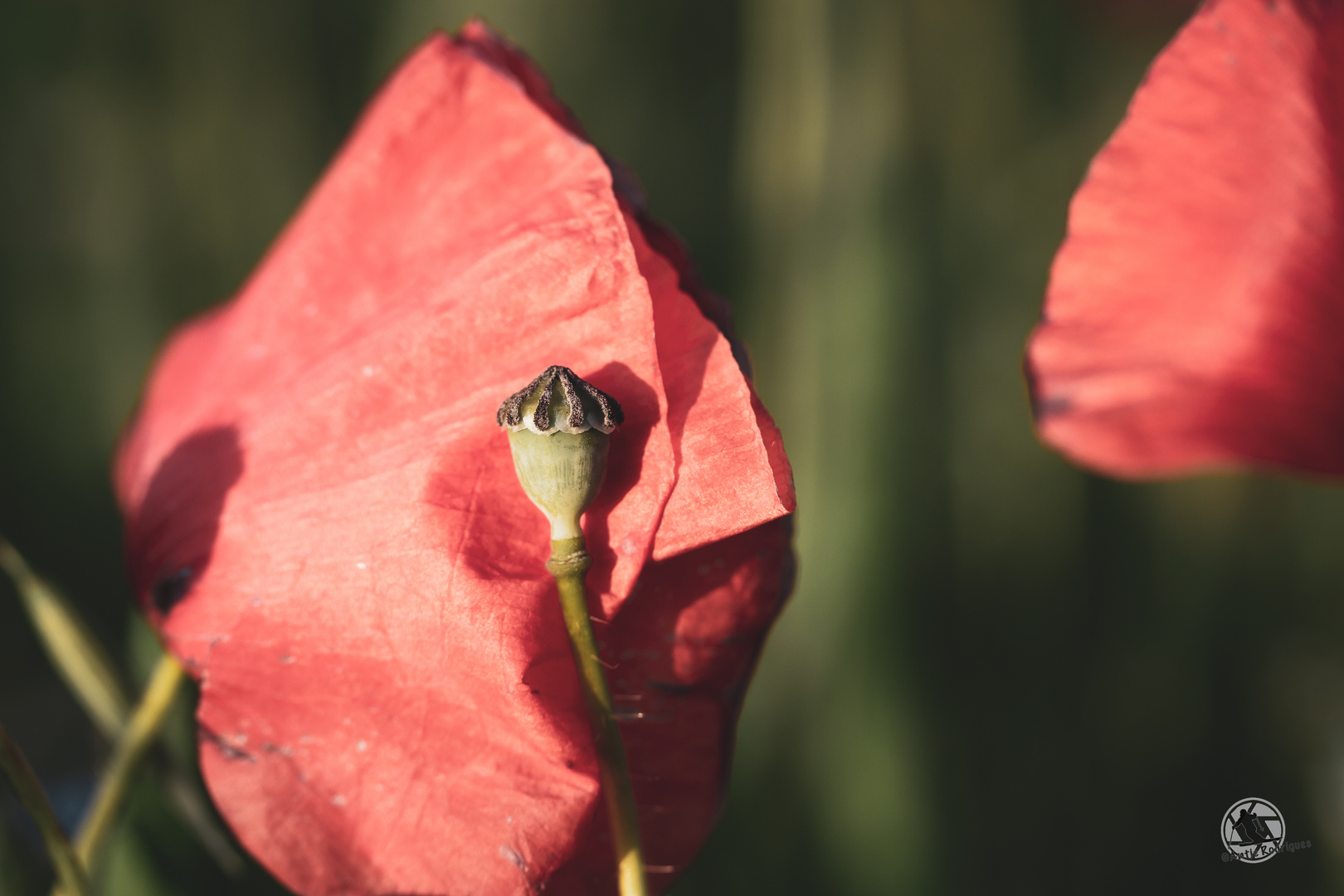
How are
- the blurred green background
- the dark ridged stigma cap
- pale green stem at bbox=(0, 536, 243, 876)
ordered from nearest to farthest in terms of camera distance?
the dark ridged stigma cap → pale green stem at bbox=(0, 536, 243, 876) → the blurred green background

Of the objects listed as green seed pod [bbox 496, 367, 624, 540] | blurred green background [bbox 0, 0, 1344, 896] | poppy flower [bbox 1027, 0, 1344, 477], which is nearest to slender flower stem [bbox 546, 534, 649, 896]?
green seed pod [bbox 496, 367, 624, 540]

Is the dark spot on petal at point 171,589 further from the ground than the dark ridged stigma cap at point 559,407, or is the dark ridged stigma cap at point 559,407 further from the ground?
the dark ridged stigma cap at point 559,407

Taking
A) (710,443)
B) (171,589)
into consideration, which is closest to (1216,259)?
(710,443)

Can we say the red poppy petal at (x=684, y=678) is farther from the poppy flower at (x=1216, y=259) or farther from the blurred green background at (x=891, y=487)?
the blurred green background at (x=891, y=487)

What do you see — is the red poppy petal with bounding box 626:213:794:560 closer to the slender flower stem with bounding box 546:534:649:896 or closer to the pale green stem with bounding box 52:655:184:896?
the slender flower stem with bounding box 546:534:649:896

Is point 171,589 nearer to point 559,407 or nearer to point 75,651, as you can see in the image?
point 75,651

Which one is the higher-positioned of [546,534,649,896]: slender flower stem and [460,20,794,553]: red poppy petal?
[460,20,794,553]: red poppy petal

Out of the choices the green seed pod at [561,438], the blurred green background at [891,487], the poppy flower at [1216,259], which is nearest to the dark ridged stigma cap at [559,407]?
the green seed pod at [561,438]
